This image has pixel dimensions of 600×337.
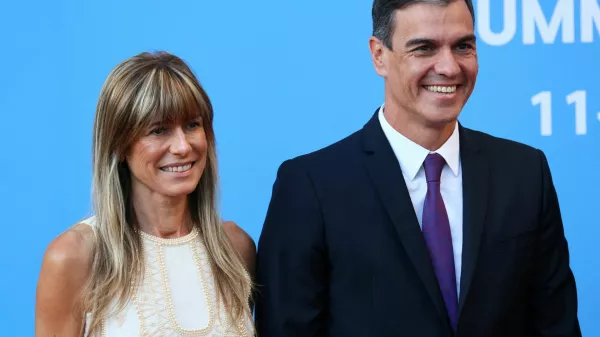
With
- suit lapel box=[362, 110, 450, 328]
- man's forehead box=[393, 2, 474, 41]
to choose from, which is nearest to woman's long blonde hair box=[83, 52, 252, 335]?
suit lapel box=[362, 110, 450, 328]

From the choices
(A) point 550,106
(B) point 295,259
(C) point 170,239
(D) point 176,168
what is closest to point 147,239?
(C) point 170,239

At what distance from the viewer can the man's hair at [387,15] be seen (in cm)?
199

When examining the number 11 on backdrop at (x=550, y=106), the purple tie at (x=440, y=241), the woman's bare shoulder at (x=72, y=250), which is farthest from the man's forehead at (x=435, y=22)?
the number 11 on backdrop at (x=550, y=106)

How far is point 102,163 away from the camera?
2033mm

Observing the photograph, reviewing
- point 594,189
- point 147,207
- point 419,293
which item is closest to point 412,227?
point 419,293

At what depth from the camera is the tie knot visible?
6.49 feet

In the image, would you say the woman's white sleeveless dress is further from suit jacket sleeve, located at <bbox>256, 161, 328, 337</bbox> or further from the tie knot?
the tie knot

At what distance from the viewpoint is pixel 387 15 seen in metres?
2.03

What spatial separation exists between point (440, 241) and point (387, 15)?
48cm

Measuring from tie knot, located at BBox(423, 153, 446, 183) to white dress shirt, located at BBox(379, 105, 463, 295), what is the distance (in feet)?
0.03

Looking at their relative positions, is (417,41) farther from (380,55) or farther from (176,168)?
(176,168)

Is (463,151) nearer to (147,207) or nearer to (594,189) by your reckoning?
(147,207)

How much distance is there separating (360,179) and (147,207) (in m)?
0.46

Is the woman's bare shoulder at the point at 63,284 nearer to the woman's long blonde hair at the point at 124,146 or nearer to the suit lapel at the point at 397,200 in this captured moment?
the woman's long blonde hair at the point at 124,146
